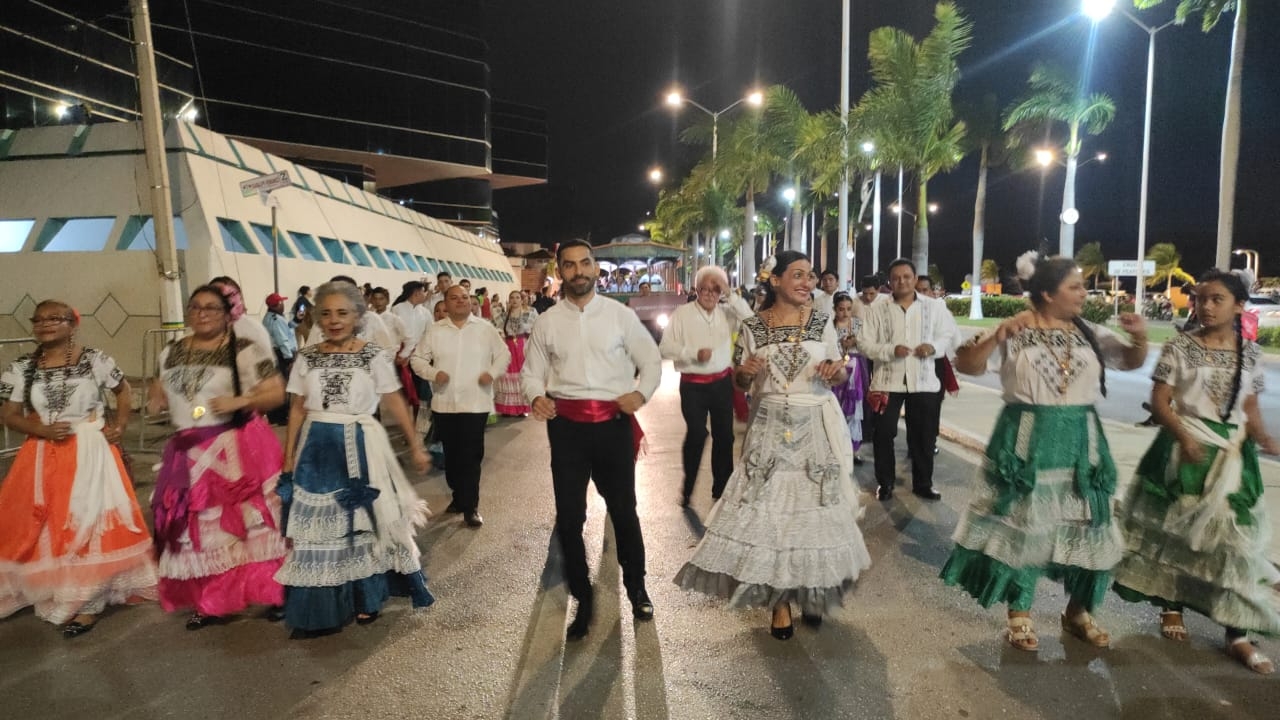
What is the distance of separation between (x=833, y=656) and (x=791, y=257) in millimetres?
2085

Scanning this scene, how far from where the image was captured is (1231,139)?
19656mm

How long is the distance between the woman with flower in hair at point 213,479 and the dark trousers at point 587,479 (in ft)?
5.64

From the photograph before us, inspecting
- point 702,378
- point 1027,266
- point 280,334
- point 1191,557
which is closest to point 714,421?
point 702,378

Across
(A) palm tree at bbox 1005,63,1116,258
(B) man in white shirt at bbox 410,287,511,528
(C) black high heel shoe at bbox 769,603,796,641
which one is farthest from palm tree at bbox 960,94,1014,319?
(C) black high heel shoe at bbox 769,603,796,641

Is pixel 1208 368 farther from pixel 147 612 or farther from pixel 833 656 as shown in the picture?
pixel 147 612

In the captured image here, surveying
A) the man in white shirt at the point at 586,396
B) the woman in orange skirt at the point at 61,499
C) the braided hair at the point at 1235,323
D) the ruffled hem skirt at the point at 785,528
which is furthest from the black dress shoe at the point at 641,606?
the braided hair at the point at 1235,323

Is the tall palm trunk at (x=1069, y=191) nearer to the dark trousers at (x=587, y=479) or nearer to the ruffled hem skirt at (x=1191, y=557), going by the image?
the ruffled hem skirt at (x=1191, y=557)

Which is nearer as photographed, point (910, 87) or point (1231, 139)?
point (1231, 139)

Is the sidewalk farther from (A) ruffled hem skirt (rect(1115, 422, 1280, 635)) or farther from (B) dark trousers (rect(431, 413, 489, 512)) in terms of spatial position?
(B) dark trousers (rect(431, 413, 489, 512))

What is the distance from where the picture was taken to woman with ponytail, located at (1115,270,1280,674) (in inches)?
150

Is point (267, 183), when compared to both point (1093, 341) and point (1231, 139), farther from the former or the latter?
point (1231, 139)

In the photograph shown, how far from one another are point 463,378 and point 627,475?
246 centimetres

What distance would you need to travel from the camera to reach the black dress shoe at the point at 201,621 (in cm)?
439

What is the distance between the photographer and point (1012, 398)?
163 inches
